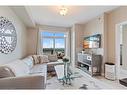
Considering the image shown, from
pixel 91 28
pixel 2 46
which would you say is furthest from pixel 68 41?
Result: pixel 2 46

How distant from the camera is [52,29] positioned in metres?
7.31

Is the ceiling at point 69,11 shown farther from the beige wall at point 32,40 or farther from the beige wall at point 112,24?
the beige wall at point 32,40

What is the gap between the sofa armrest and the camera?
1.55 meters

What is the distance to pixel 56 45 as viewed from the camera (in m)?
7.86

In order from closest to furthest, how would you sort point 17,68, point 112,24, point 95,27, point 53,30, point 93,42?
point 17,68, point 112,24, point 93,42, point 95,27, point 53,30

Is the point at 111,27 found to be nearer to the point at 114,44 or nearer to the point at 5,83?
the point at 114,44

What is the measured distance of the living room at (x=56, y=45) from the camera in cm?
280

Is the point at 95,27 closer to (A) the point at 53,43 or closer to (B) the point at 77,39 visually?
(B) the point at 77,39

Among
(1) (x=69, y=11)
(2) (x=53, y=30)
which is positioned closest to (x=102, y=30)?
(1) (x=69, y=11)

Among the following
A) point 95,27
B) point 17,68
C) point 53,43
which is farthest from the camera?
point 53,43

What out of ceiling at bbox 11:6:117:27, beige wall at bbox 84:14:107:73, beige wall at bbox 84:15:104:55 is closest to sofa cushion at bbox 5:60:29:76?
ceiling at bbox 11:6:117:27

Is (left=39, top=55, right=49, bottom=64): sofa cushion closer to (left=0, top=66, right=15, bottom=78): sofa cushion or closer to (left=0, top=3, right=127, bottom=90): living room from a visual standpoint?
(left=0, top=3, right=127, bottom=90): living room

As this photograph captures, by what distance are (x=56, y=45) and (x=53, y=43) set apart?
0.78ft
